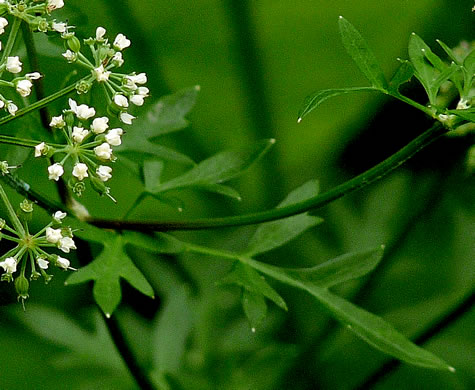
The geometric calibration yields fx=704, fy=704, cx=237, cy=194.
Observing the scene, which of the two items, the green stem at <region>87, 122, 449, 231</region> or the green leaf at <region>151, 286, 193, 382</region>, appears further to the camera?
the green leaf at <region>151, 286, 193, 382</region>

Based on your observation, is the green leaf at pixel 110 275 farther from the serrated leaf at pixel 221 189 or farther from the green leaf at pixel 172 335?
the green leaf at pixel 172 335

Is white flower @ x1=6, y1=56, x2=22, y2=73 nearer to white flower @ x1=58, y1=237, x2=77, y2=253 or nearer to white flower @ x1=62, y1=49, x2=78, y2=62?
white flower @ x1=62, y1=49, x2=78, y2=62

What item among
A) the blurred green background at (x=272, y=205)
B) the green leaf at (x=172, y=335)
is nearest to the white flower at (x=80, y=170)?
the blurred green background at (x=272, y=205)

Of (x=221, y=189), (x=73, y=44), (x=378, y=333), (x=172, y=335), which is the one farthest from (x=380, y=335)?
(x=172, y=335)

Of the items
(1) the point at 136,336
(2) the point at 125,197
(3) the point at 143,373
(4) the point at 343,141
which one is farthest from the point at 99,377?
(4) the point at 343,141

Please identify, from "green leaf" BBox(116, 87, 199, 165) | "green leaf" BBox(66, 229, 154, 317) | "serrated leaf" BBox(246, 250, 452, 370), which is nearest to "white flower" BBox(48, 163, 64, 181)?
"green leaf" BBox(66, 229, 154, 317)

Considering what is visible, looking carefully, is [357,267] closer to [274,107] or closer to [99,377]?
[99,377]
